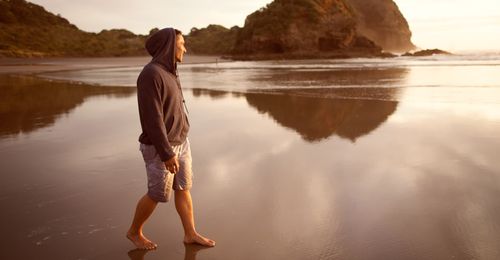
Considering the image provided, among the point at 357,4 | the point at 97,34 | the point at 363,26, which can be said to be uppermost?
the point at 357,4

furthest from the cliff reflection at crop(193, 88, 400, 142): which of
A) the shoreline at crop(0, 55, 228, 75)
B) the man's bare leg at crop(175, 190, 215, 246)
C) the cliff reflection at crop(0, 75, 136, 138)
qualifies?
the shoreline at crop(0, 55, 228, 75)

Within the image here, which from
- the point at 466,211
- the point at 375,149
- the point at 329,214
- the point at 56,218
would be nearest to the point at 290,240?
the point at 329,214

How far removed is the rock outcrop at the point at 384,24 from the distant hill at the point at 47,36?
123m

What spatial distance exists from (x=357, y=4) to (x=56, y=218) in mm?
202225

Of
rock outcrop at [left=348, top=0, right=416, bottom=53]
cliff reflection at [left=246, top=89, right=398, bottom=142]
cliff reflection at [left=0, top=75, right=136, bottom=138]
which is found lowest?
cliff reflection at [left=0, top=75, right=136, bottom=138]

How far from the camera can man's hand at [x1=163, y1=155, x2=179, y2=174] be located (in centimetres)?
243

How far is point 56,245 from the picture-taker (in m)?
2.67

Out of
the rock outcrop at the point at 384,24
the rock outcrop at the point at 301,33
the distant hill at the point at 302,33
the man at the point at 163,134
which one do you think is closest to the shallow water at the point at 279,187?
the man at the point at 163,134

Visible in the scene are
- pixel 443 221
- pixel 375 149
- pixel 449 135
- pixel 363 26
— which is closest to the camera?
pixel 443 221

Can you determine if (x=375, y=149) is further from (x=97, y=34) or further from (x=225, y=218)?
(x=97, y=34)

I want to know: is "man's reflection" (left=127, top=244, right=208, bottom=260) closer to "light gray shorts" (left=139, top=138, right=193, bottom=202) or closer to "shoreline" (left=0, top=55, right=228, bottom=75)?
"light gray shorts" (left=139, top=138, right=193, bottom=202)

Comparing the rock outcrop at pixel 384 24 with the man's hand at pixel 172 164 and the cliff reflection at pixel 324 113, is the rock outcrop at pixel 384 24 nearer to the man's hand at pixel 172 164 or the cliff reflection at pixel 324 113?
the cliff reflection at pixel 324 113

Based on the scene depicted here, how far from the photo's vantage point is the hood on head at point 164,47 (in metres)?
2.54

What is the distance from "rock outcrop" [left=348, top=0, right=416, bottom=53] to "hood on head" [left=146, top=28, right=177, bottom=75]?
593 ft
